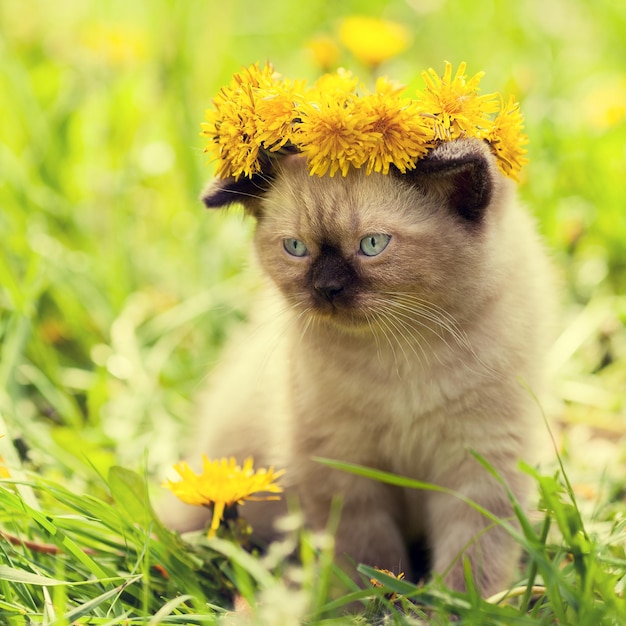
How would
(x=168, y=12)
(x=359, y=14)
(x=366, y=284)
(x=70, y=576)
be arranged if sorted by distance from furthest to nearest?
(x=359, y=14) < (x=168, y=12) < (x=70, y=576) < (x=366, y=284)

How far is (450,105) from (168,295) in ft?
5.21

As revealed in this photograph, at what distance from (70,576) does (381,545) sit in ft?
2.13

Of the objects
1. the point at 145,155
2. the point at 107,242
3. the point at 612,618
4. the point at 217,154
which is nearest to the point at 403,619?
the point at 612,618

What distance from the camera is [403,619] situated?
1.33 meters

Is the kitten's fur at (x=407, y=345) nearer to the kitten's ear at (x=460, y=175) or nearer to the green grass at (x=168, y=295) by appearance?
the kitten's ear at (x=460, y=175)

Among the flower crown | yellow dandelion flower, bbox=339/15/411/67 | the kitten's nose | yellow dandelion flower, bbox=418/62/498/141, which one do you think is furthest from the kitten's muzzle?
yellow dandelion flower, bbox=339/15/411/67

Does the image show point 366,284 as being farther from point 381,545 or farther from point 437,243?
point 381,545

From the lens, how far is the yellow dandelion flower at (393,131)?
52.7 inches

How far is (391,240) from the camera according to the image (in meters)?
1.44

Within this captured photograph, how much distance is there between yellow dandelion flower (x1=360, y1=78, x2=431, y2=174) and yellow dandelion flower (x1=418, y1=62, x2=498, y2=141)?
0.09 feet

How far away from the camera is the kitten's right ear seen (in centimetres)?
158

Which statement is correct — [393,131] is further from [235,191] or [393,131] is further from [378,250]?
[235,191]

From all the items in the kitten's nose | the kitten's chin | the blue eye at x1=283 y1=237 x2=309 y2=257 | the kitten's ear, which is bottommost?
the kitten's chin

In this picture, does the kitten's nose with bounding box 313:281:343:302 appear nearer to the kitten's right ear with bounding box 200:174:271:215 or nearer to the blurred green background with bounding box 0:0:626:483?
the kitten's right ear with bounding box 200:174:271:215
